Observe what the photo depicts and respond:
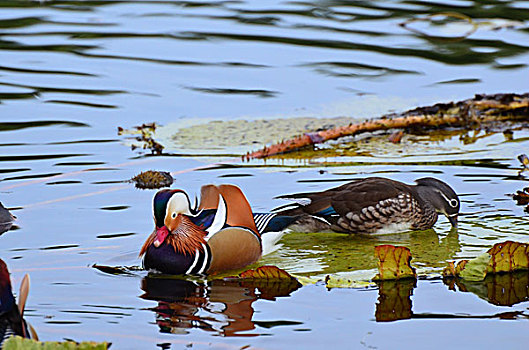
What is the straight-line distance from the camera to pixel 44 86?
1239cm

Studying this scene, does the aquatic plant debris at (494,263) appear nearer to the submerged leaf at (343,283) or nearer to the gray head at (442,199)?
the submerged leaf at (343,283)

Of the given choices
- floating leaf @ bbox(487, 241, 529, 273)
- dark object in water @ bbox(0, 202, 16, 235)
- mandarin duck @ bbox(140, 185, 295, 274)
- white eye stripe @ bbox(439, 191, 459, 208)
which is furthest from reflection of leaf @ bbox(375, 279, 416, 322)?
dark object in water @ bbox(0, 202, 16, 235)

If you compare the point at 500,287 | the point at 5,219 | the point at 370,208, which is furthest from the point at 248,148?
the point at 500,287

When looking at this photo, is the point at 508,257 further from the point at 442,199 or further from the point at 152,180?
the point at 152,180

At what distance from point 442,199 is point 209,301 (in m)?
2.42

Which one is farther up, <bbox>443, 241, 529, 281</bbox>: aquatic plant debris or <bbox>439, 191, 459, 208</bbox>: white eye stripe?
<bbox>439, 191, 459, 208</bbox>: white eye stripe

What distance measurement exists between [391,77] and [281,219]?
20.3ft

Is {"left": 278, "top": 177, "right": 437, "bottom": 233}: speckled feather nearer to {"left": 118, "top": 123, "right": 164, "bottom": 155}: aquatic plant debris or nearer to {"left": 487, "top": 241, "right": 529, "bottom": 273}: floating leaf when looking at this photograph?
{"left": 487, "top": 241, "right": 529, "bottom": 273}: floating leaf

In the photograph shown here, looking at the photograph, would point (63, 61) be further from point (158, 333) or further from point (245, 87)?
point (158, 333)

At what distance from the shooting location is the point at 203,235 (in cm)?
673

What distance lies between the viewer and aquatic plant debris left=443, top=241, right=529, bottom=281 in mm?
6410

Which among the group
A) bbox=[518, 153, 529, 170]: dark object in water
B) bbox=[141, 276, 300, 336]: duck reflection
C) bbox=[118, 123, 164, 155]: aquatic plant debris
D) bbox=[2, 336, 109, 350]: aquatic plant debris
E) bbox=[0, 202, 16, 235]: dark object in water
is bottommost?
bbox=[141, 276, 300, 336]: duck reflection

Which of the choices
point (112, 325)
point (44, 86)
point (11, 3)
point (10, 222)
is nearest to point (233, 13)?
point (11, 3)

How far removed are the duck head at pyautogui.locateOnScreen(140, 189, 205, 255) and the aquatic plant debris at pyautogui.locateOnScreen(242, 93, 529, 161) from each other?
3.38 meters
